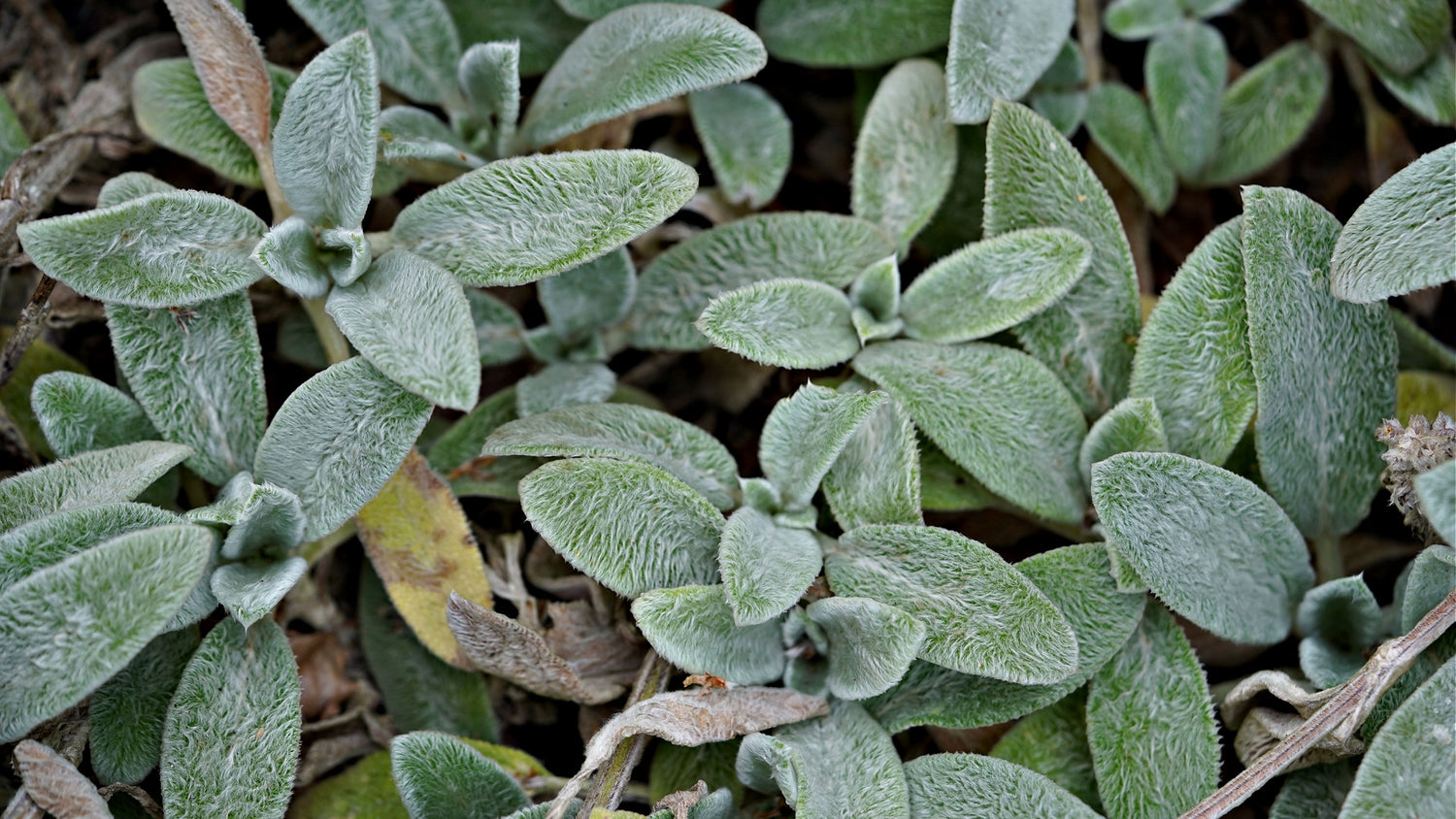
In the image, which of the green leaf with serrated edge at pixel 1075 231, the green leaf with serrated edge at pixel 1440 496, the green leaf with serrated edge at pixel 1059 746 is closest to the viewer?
the green leaf with serrated edge at pixel 1440 496

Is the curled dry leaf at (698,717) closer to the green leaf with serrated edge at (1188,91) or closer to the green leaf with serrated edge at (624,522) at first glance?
the green leaf with serrated edge at (624,522)

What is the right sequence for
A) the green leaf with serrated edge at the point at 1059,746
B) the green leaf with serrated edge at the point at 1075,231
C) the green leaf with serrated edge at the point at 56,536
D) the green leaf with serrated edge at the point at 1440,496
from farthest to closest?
the green leaf with serrated edge at the point at 1075,231
the green leaf with serrated edge at the point at 1059,746
the green leaf with serrated edge at the point at 56,536
the green leaf with serrated edge at the point at 1440,496

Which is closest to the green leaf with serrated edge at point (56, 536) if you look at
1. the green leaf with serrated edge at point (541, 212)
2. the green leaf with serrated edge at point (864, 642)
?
the green leaf with serrated edge at point (541, 212)

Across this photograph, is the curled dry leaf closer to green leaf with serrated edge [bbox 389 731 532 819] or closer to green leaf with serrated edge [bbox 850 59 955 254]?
green leaf with serrated edge [bbox 389 731 532 819]

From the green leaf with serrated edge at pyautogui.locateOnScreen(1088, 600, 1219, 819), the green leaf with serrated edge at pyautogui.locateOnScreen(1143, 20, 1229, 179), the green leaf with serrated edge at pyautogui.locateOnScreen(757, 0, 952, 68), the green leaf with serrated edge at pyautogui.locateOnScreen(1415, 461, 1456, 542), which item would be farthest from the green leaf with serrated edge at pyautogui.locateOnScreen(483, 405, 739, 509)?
the green leaf with serrated edge at pyautogui.locateOnScreen(1143, 20, 1229, 179)

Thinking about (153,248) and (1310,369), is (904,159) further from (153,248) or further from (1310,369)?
(153,248)

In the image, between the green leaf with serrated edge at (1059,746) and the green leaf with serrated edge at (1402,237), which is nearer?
the green leaf with serrated edge at (1402,237)
